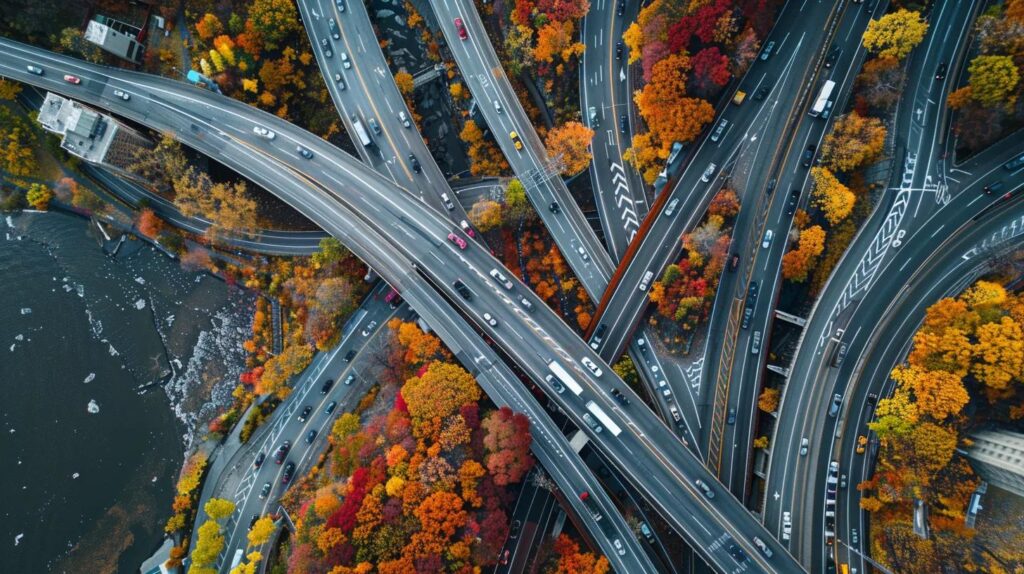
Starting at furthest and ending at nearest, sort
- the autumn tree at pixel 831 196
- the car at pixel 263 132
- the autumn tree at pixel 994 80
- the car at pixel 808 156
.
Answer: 1. the car at pixel 263 132
2. the car at pixel 808 156
3. the autumn tree at pixel 831 196
4. the autumn tree at pixel 994 80

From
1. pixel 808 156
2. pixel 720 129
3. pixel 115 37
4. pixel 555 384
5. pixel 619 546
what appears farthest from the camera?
pixel 115 37

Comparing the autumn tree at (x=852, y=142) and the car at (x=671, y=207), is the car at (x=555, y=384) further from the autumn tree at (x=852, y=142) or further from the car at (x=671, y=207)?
the autumn tree at (x=852, y=142)

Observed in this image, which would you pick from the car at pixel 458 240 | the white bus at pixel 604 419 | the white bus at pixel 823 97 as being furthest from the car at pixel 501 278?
the white bus at pixel 823 97

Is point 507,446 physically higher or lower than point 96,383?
higher

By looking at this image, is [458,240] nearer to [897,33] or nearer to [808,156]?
[808,156]

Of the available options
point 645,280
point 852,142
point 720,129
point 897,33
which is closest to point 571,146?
point 720,129

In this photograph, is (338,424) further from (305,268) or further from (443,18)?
(443,18)
